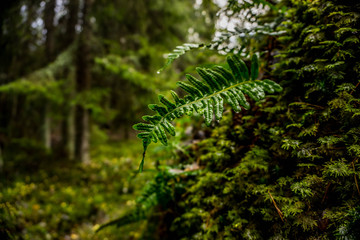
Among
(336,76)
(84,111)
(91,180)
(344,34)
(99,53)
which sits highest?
(99,53)

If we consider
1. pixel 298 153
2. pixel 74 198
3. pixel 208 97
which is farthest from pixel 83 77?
pixel 298 153

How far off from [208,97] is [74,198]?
586cm

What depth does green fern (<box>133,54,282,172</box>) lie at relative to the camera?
2.86 ft

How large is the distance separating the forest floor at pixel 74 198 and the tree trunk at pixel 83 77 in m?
0.74

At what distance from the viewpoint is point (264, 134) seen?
125 centimetres

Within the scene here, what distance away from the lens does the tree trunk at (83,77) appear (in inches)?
256

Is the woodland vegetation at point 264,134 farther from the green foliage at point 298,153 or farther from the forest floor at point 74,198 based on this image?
the forest floor at point 74,198

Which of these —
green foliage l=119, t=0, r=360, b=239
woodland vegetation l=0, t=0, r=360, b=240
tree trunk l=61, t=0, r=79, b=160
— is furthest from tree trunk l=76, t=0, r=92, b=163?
green foliage l=119, t=0, r=360, b=239

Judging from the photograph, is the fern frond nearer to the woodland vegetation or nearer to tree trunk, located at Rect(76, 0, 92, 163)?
the woodland vegetation

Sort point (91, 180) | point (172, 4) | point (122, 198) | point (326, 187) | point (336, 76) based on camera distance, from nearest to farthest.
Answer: point (326, 187) → point (336, 76) → point (122, 198) → point (91, 180) → point (172, 4)

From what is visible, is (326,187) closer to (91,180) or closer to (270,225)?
(270,225)

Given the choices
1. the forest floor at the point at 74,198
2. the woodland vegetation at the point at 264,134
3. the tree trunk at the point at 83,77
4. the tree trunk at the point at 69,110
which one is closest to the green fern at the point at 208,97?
the woodland vegetation at the point at 264,134

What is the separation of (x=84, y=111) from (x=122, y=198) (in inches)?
147

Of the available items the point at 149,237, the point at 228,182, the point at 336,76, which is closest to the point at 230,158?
the point at 228,182
